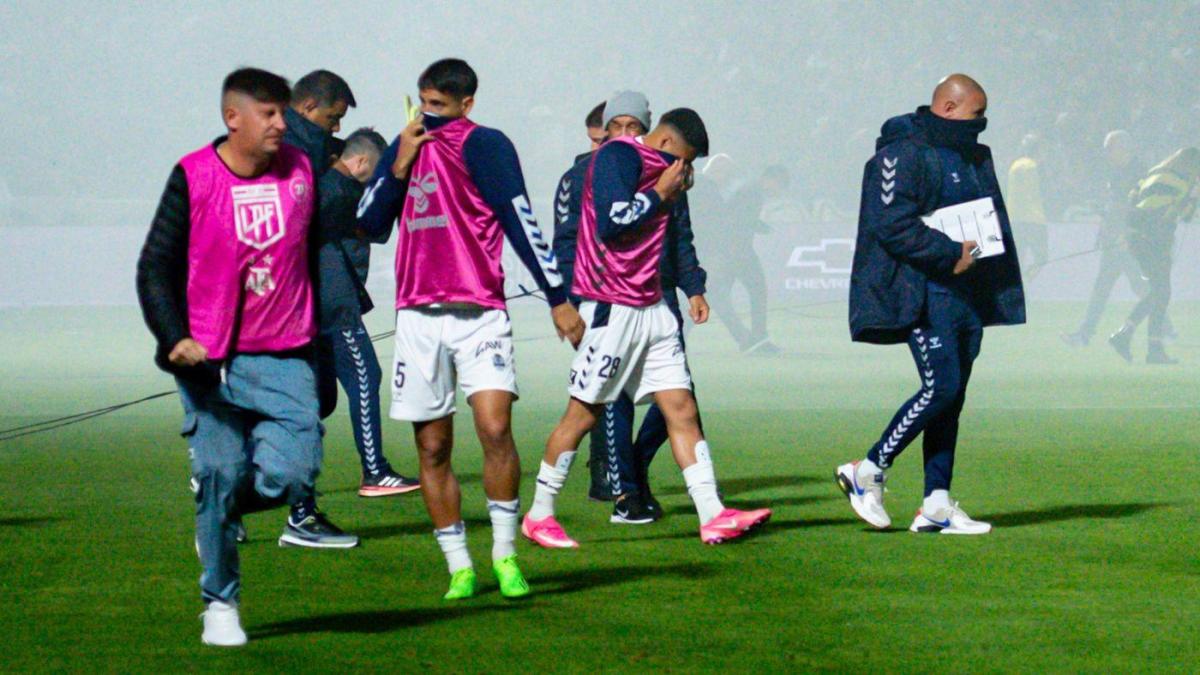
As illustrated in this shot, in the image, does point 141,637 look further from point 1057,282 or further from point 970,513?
point 1057,282

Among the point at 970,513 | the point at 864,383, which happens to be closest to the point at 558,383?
the point at 864,383

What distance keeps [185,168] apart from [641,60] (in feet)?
108

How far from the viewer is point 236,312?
5.37 meters

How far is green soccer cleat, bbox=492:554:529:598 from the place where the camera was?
6121 millimetres

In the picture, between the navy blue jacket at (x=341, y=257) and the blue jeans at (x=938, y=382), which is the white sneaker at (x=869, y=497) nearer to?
the blue jeans at (x=938, y=382)

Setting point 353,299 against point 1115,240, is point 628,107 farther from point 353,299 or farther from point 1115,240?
point 1115,240

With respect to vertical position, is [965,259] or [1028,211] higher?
[965,259]

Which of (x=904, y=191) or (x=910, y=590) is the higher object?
(x=904, y=191)

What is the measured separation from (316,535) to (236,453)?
199 cm

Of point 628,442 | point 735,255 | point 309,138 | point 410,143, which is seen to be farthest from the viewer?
point 735,255

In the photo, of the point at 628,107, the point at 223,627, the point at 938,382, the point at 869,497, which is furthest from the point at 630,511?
the point at 223,627

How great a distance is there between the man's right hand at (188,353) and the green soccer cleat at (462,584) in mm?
1244

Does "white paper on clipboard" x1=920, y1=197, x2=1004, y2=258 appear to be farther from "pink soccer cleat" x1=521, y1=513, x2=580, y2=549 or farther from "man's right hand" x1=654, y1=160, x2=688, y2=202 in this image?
"pink soccer cleat" x1=521, y1=513, x2=580, y2=549

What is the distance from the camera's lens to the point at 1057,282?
26156mm
